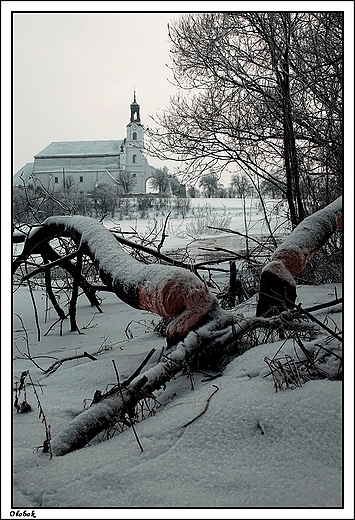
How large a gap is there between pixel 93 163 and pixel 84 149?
1.44 metres

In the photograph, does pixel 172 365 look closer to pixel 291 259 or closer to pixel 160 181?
pixel 291 259

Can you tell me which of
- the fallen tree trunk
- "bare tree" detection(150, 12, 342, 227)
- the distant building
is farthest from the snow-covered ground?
the distant building

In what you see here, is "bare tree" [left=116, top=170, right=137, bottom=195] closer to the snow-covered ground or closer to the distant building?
the distant building

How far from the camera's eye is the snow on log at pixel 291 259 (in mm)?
2439

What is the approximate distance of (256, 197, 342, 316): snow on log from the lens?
2.44 metres

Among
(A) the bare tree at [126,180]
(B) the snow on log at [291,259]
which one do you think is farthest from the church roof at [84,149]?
(B) the snow on log at [291,259]

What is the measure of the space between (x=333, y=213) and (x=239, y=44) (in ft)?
17.9

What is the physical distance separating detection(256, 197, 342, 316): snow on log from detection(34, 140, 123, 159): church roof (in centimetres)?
1389

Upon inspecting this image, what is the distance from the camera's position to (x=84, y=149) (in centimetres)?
1622

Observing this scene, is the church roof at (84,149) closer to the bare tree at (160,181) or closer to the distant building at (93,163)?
the distant building at (93,163)

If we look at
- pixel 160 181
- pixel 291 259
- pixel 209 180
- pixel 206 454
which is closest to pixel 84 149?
pixel 160 181

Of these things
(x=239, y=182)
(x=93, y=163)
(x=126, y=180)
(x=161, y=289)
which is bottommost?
(x=161, y=289)
